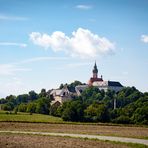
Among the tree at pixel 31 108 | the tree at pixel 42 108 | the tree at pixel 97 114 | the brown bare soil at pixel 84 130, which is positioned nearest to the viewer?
the brown bare soil at pixel 84 130

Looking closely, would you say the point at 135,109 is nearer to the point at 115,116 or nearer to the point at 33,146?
the point at 115,116

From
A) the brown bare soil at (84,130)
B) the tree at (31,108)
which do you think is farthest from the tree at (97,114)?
the brown bare soil at (84,130)

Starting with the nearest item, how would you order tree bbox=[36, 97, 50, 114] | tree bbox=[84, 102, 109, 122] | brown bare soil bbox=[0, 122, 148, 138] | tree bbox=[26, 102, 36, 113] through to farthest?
brown bare soil bbox=[0, 122, 148, 138] → tree bbox=[84, 102, 109, 122] → tree bbox=[36, 97, 50, 114] → tree bbox=[26, 102, 36, 113]

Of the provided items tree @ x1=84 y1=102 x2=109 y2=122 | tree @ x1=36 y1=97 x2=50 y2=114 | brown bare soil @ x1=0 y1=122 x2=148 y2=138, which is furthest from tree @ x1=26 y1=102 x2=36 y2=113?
brown bare soil @ x1=0 y1=122 x2=148 y2=138

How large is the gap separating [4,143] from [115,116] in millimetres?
82394

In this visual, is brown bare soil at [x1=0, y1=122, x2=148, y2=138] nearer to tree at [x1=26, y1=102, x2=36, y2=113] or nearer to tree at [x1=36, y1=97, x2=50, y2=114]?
tree at [x1=36, y1=97, x2=50, y2=114]

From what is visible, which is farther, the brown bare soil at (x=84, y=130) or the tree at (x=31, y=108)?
the tree at (x=31, y=108)

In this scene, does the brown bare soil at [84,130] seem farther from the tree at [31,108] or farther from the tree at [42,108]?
the tree at [31,108]

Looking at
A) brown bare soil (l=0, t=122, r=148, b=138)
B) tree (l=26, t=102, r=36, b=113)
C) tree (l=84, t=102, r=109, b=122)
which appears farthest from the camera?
tree (l=26, t=102, r=36, b=113)

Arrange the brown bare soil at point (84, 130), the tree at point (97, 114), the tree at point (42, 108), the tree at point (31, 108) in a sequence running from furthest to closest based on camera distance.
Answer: the tree at point (31, 108)
the tree at point (42, 108)
the tree at point (97, 114)
the brown bare soil at point (84, 130)

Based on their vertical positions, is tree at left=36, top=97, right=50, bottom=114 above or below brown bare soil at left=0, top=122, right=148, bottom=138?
above

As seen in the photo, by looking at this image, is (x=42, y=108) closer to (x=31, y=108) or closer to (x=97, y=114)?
(x=31, y=108)

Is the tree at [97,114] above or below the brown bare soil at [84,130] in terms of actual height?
above

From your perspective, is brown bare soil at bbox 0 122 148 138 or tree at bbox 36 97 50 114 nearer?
brown bare soil at bbox 0 122 148 138
